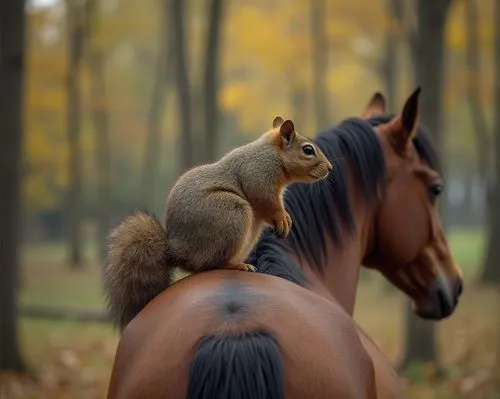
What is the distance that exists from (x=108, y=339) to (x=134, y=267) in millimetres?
10404

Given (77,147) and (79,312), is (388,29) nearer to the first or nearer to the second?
(79,312)

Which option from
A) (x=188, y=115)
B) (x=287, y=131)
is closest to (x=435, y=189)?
(x=287, y=131)

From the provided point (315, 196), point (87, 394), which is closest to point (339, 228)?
point (315, 196)

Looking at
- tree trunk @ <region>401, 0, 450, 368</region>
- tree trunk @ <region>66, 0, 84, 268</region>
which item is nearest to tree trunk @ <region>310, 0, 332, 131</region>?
tree trunk @ <region>66, 0, 84, 268</region>

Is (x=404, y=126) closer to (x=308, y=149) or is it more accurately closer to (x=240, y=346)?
(x=308, y=149)

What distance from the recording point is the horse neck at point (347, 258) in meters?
3.49

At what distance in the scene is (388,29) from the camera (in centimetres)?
1424

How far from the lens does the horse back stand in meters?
2.16

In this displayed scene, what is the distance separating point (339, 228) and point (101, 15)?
20171mm

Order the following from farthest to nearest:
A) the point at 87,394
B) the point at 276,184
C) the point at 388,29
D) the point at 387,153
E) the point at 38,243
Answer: the point at 38,243 → the point at 388,29 → the point at 87,394 → the point at 387,153 → the point at 276,184

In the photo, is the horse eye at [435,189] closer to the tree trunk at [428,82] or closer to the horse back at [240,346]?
the horse back at [240,346]

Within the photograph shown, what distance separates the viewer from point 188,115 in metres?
11.7

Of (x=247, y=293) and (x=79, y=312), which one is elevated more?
(x=247, y=293)

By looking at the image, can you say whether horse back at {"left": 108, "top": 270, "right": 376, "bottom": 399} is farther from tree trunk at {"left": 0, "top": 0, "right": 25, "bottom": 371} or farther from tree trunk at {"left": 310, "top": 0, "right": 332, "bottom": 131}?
tree trunk at {"left": 310, "top": 0, "right": 332, "bottom": 131}
